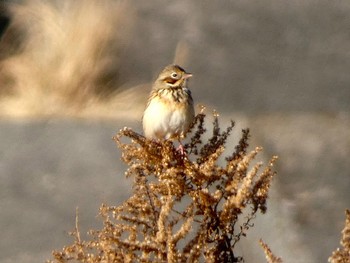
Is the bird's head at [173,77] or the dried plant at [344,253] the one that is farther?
the bird's head at [173,77]

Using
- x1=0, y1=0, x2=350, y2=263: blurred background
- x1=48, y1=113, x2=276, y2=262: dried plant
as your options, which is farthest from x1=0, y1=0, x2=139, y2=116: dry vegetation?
x1=48, y1=113, x2=276, y2=262: dried plant

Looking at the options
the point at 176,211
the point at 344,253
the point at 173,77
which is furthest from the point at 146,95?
the point at 344,253

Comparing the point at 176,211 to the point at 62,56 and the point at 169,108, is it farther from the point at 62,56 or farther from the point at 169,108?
the point at 62,56

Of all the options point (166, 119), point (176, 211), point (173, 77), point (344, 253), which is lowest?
point (344, 253)

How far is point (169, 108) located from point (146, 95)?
78 cm

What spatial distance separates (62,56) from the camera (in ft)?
11.4

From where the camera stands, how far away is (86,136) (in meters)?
3.35

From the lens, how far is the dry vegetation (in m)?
3.38

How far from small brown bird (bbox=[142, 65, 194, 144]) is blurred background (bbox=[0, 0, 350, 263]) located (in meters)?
0.58

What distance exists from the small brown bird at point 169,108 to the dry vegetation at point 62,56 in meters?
0.68

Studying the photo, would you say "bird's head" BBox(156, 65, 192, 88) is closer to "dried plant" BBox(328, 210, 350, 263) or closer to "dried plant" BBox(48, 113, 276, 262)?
"dried plant" BBox(48, 113, 276, 262)

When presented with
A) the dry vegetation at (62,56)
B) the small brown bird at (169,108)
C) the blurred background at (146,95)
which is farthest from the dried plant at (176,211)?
the dry vegetation at (62,56)

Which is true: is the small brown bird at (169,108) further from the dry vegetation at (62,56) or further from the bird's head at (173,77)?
the dry vegetation at (62,56)

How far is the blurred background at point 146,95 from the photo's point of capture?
3.26m
